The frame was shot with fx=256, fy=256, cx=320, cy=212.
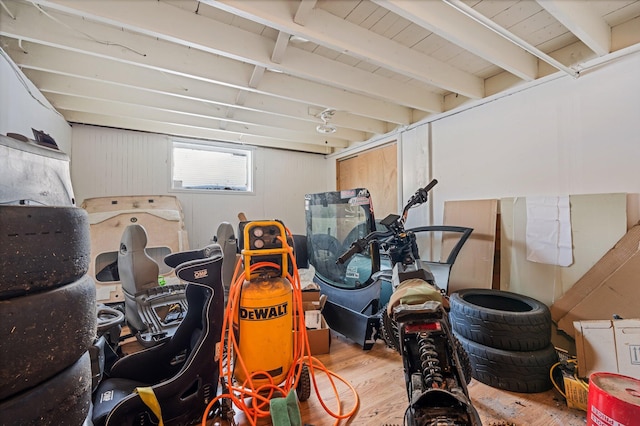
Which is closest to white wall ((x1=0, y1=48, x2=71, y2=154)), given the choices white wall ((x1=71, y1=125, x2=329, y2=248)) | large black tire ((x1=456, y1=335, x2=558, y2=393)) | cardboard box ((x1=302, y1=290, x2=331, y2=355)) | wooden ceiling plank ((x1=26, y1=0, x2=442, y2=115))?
white wall ((x1=71, y1=125, x2=329, y2=248))

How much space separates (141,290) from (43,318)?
170 cm

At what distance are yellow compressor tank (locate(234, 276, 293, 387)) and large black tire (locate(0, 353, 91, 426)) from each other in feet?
2.33

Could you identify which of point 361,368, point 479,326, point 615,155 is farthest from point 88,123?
point 615,155

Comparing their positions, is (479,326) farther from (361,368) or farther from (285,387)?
(285,387)

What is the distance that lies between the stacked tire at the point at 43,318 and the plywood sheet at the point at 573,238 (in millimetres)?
2882

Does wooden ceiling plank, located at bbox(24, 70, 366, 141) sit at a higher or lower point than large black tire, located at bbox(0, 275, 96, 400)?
higher

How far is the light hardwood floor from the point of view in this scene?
1366 mm

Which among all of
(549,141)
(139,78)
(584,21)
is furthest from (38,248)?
(549,141)

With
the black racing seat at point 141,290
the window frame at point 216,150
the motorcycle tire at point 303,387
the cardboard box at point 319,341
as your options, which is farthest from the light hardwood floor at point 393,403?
the window frame at point 216,150

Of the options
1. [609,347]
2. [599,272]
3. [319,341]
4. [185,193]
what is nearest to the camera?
[609,347]

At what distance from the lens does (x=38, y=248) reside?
0.68 m

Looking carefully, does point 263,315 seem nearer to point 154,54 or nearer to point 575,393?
point 575,393

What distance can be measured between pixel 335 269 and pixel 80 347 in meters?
2.25

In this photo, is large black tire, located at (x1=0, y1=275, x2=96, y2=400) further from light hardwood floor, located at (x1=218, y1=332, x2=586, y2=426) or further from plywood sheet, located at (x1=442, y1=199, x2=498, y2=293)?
plywood sheet, located at (x1=442, y1=199, x2=498, y2=293)
